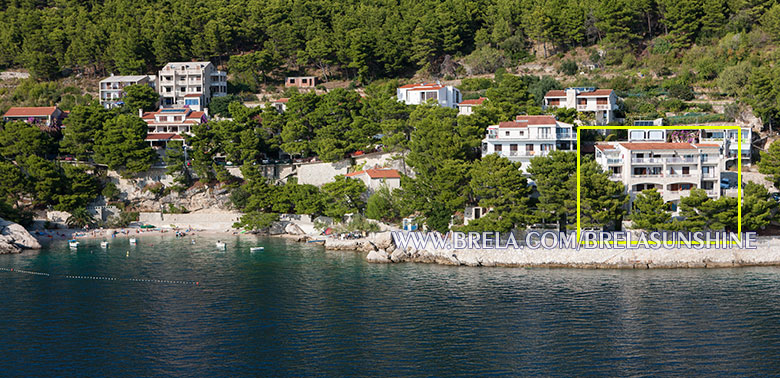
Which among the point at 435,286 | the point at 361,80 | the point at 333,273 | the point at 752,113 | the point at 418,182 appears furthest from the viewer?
the point at 361,80

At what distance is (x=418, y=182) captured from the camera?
64250 millimetres

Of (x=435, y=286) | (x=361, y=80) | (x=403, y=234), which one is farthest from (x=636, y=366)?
(x=361, y=80)

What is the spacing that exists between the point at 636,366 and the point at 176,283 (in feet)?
97.1

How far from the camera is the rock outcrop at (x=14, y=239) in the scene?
64625 millimetres

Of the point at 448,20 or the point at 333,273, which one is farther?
the point at 448,20

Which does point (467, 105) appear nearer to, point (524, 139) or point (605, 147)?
point (524, 139)

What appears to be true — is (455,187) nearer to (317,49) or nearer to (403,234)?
(403,234)

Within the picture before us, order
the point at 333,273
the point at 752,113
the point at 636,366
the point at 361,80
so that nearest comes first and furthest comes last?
the point at 636,366
the point at 333,273
the point at 752,113
the point at 361,80

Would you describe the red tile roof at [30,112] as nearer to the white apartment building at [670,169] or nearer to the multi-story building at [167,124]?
the multi-story building at [167,124]

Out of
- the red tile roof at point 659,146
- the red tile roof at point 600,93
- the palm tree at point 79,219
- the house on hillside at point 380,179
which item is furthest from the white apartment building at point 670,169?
the palm tree at point 79,219

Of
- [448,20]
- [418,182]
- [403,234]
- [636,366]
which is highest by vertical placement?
[448,20]

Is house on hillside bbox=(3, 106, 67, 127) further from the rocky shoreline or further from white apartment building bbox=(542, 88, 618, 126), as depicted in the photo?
white apartment building bbox=(542, 88, 618, 126)

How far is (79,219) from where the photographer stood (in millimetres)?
74312

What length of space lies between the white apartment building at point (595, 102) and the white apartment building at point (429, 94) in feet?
31.1
